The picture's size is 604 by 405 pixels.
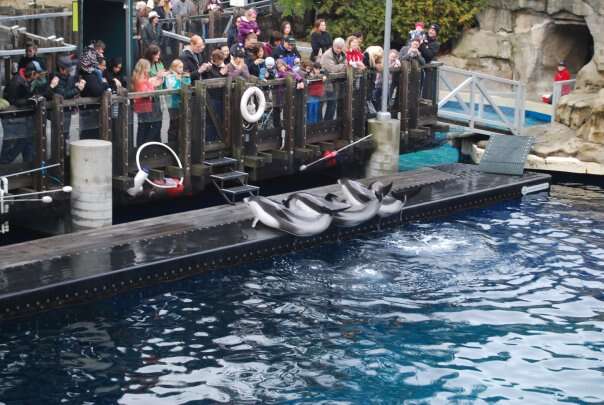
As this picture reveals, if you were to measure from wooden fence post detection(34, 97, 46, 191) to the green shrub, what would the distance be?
38.4 feet

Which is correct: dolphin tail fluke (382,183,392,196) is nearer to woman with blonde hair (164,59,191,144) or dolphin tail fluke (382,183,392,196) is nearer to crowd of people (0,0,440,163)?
crowd of people (0,0,440,163)

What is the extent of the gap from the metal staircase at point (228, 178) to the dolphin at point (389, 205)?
167cm

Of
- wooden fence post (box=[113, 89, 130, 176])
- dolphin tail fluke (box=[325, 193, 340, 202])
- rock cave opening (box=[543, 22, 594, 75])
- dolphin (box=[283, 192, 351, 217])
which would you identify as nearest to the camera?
wooden fence post (box=[113, 89, 130, 176])

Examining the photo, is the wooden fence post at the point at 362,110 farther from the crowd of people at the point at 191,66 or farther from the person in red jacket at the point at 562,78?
the person in red jacket at the point at 562,78

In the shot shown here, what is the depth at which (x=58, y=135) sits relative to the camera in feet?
46.7

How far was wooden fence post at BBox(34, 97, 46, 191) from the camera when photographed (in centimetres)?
1392

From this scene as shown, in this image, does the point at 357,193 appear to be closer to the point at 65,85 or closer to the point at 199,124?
the point at 199,124

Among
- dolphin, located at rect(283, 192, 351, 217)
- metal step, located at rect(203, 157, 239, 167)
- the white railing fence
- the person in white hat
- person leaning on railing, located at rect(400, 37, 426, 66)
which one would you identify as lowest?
dolphin, located at rect(283, 192, 351, 217)

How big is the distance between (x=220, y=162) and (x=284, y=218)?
5.48 feet

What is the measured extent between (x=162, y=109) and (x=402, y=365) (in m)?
5.62

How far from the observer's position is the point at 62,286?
12.2 meters

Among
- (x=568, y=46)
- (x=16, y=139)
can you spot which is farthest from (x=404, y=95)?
(x=568, y=46)

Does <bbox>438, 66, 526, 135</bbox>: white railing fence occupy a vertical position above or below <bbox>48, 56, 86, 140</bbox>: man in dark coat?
below

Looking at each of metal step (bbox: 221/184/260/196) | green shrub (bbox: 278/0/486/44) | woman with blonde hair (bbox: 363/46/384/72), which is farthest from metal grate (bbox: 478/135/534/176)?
green shrub (bbox: 278/0/486/44)
